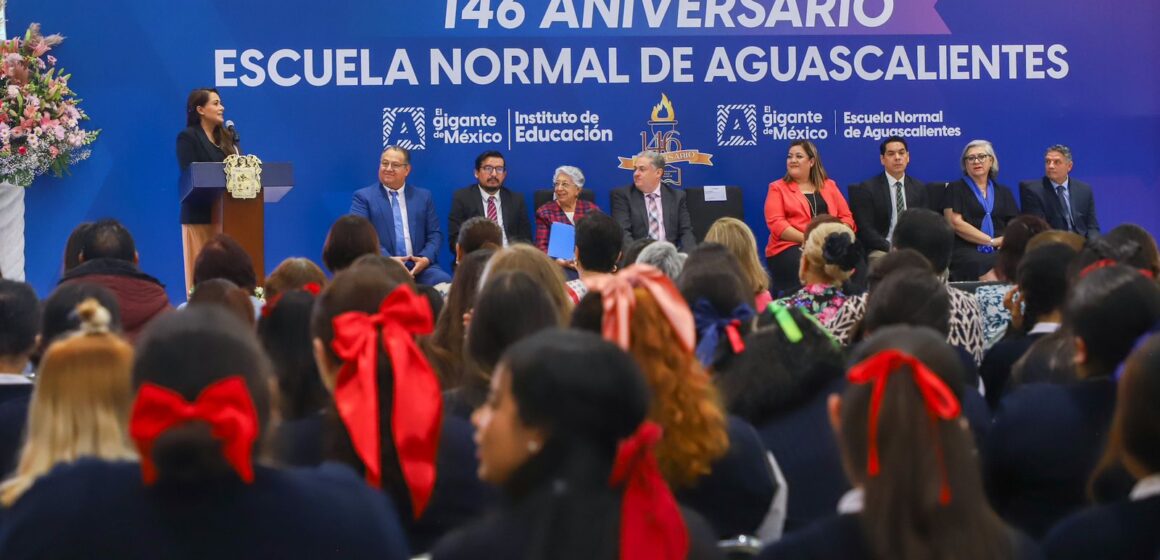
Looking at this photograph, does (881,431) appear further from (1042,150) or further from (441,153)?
(1042,150)

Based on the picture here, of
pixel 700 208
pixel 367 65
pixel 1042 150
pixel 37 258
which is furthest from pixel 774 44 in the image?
pixel 37 258

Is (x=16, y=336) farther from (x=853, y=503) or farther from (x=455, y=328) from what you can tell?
(x=853, y=503)

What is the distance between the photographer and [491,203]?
8.89 m

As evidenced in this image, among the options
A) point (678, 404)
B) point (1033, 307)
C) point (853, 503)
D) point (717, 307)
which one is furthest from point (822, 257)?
point (853, 503)

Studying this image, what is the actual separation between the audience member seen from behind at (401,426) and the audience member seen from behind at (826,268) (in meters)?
1.98

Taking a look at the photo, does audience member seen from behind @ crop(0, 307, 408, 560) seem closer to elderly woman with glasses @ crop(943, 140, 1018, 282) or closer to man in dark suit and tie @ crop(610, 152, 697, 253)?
man in dark suit and tie @ crop(610, 152, 697, 253)

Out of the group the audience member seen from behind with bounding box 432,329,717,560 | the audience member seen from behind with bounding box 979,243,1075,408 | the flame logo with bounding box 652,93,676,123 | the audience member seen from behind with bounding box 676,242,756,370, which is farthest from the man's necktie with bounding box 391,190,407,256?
the audience member seen from behind with bounding box 432,329,717,560

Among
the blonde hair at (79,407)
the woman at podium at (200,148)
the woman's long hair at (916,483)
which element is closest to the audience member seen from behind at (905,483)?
the woman's long hair at (916,483)

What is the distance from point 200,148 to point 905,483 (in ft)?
20.6

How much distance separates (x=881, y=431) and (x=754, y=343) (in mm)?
1027

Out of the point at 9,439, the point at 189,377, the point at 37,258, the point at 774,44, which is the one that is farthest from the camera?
the point at 774,44

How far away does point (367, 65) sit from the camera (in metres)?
9.13

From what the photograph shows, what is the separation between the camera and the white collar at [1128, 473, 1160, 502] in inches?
77.6

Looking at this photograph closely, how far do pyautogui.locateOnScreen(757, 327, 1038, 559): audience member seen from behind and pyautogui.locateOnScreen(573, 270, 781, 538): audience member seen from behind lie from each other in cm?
61
